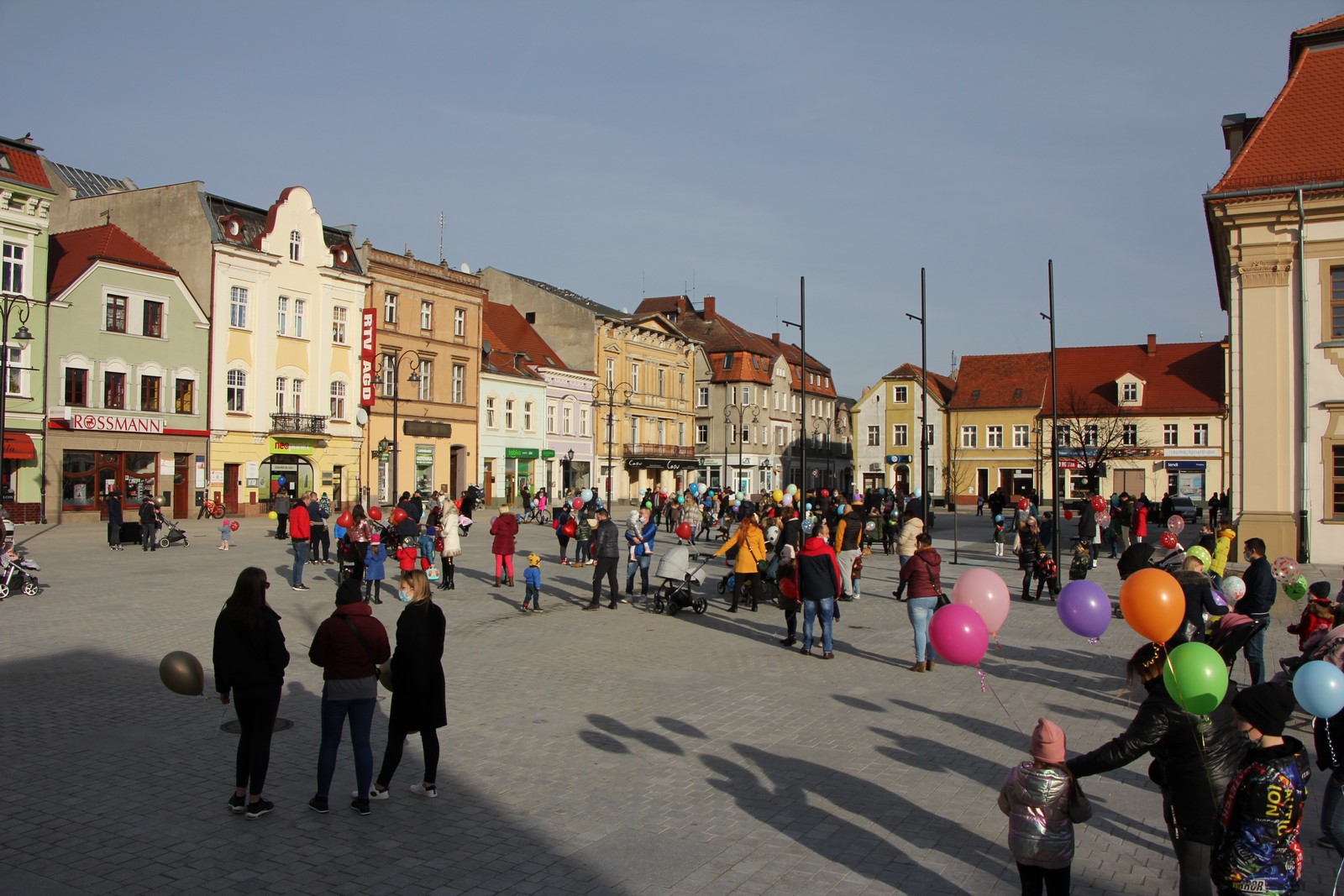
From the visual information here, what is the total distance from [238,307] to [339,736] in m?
39.8

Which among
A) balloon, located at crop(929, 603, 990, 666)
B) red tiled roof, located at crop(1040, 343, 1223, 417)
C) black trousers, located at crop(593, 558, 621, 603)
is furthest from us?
red tiled roof, located at crop(1040, 343, 1223, 417)

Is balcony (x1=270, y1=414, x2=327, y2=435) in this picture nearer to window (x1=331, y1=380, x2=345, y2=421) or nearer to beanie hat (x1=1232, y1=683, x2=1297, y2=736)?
window (x1=331, y1=380, x2=345, y2=421)

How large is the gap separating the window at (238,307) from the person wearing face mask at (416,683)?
3894 cm

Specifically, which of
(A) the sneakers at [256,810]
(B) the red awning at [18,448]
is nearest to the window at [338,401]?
(B) the red awning at [18,448]

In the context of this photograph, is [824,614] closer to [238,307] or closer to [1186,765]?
[1186,765]

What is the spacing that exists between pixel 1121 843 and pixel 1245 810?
234 centimetres

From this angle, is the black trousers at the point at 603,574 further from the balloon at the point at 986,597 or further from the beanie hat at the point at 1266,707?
the beanie hat at the point at 1266,707

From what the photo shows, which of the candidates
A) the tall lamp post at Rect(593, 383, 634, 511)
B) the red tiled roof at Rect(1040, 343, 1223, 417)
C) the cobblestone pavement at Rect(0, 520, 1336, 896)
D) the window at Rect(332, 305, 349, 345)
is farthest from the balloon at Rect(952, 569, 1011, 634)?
the red tiled roof at Rect(1040, 343, 1223, 417)

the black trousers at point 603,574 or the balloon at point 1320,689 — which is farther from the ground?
the balloon at point 1320,689

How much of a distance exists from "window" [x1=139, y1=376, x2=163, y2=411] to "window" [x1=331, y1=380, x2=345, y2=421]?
Result: 28.8 ft

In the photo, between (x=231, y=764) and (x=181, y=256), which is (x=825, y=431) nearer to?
(x=181, y=256)

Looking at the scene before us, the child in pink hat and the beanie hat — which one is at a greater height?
the beanie hat

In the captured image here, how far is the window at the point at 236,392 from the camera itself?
41969 mm

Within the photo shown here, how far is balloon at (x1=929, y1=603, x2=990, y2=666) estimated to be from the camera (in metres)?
7.38
